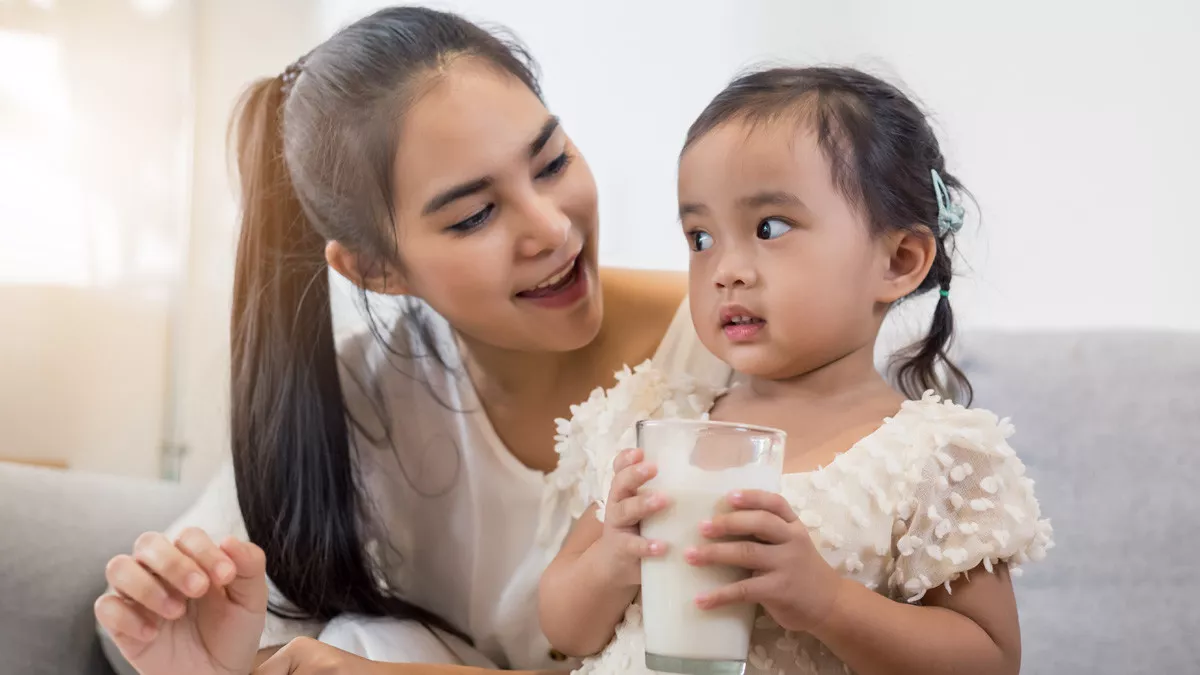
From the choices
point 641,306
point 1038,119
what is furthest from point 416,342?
point 1038,119

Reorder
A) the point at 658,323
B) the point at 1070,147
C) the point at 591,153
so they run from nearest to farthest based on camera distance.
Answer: the point at 658,323
the point at 1070,147
the point at 591,153

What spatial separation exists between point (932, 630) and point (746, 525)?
25 cm

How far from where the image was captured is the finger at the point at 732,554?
88 centimetres

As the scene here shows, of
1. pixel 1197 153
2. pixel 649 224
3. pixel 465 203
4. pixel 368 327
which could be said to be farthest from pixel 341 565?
pixel 1197 153

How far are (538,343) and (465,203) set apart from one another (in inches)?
8.1

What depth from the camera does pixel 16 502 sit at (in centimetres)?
156

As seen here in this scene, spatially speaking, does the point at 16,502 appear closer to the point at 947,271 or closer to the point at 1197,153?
the point at 947,271

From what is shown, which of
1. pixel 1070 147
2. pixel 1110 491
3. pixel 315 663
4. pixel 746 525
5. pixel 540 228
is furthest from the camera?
pixel 1070 147

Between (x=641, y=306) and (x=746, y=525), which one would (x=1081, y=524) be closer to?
(x=641, y=306)

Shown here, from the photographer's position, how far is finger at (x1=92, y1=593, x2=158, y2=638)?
1.00 metres

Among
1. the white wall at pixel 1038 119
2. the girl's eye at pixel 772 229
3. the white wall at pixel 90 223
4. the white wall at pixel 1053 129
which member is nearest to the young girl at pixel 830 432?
the girl's eye at pixel 772 229

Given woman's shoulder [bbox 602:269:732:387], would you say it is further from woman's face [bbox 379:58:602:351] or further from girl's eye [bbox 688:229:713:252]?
girl's eye [bbox 688:229:713:252]

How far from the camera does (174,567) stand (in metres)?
1.00

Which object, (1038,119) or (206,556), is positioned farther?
(1038,119)
